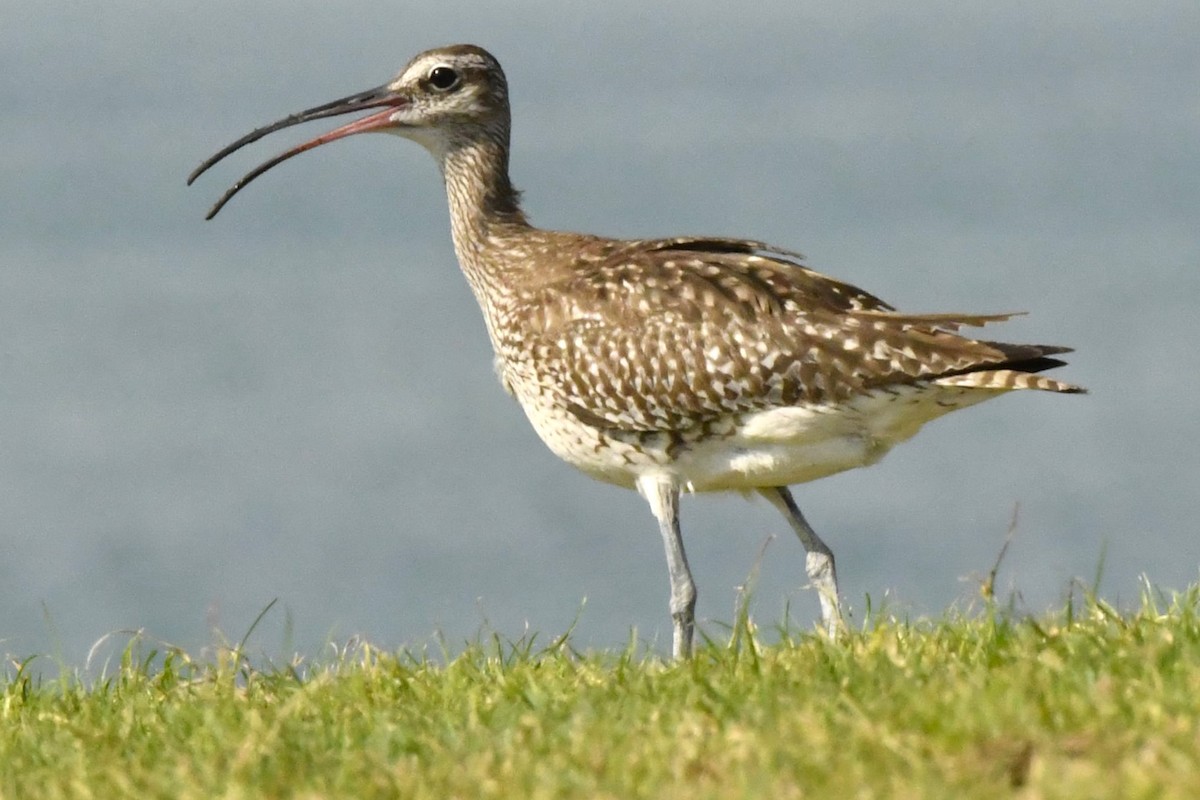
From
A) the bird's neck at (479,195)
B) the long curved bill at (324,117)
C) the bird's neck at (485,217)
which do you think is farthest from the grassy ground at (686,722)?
the long curved bill at (324,117)

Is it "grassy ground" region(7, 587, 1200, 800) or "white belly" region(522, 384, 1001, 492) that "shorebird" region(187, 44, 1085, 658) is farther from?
"grassy ground" region(7, 587, 1200, 800)

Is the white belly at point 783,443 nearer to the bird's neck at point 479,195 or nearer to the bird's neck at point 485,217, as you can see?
the bird's neck at point 485,217

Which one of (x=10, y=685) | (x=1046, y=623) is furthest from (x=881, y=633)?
(x=10, y=685)

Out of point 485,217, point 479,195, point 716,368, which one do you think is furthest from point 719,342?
point 479,195

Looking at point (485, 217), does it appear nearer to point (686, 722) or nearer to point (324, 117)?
point (324, 117)

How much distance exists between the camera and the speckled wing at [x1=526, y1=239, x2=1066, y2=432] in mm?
9820

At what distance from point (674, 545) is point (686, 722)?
3.86 metres

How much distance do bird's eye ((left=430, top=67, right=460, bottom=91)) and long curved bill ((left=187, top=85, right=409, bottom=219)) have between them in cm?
21

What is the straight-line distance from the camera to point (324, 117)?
40.5 ft

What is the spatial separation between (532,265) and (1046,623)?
163 inches

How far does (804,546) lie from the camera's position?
10.7 meters

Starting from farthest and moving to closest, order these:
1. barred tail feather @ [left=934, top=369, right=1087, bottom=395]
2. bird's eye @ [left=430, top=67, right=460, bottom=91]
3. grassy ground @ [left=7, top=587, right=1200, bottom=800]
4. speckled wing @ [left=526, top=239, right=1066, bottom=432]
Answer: bird's eye @ [left=430, top=67, right=460, bottom=91] → speckled wing @ [left=526, top=239, right=1066, bottom=432] → barred tail feather @ [left=934, top=369, right=1087, bottom=395] → grassy ground @ [left=7, top=587, right=1200, bottom=800]

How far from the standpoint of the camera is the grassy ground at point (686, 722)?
559cm

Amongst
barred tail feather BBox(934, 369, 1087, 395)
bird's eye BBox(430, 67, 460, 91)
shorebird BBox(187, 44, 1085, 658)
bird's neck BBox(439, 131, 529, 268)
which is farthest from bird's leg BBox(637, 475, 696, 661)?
bird's eye BBox(430, 67, 460, 91)
